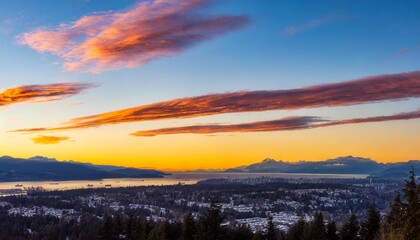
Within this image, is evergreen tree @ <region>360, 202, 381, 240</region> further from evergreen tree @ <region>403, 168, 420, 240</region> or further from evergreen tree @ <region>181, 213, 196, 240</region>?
evergreen tree @ <region>403, 168, 420, 240</region>

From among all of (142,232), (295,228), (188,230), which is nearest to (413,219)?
(188,230)

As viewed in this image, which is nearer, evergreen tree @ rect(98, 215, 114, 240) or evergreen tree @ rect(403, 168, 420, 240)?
evergreen tree @ rect(403, 168, 420, 240)

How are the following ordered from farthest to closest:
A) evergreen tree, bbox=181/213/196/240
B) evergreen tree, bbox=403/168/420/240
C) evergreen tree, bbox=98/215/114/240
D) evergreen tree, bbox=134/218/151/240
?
evergreen tree, bbox=181/213/196/240, evergreen tree, bbox=134/218/151/240, evergreen tree, bbox=98/215/114/240, evergreen tree, bbox=403/168/420/240

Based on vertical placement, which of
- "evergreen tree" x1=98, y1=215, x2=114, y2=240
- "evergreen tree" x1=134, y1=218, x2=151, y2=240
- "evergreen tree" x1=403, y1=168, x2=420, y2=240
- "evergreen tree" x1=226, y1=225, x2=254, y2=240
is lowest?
"evergreen tree" x1=226, y1=225, x2=254, y2=240

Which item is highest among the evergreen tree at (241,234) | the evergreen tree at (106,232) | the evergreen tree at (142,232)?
the evergreen tree at (106,232)

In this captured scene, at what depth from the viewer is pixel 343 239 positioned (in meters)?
82.6

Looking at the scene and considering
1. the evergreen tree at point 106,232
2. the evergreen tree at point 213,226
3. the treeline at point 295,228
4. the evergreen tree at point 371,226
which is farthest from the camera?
the evergreen tree at point 371,226

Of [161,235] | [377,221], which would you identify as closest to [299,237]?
[377,221]

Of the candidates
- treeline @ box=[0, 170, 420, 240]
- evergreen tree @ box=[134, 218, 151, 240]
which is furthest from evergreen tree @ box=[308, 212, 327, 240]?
evergreen tree @ box=[134, 218, 151, 240]

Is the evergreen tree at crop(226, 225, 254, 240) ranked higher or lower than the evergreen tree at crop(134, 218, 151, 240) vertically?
lower

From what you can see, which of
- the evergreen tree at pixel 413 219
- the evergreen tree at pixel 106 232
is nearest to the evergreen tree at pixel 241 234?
the evergreen tree at pixel 106 232

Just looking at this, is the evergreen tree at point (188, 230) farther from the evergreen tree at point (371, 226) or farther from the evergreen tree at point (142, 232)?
the evergreen tree at point (371, 226)

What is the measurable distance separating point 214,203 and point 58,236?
103m

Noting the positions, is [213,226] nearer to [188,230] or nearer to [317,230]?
[188,230]
